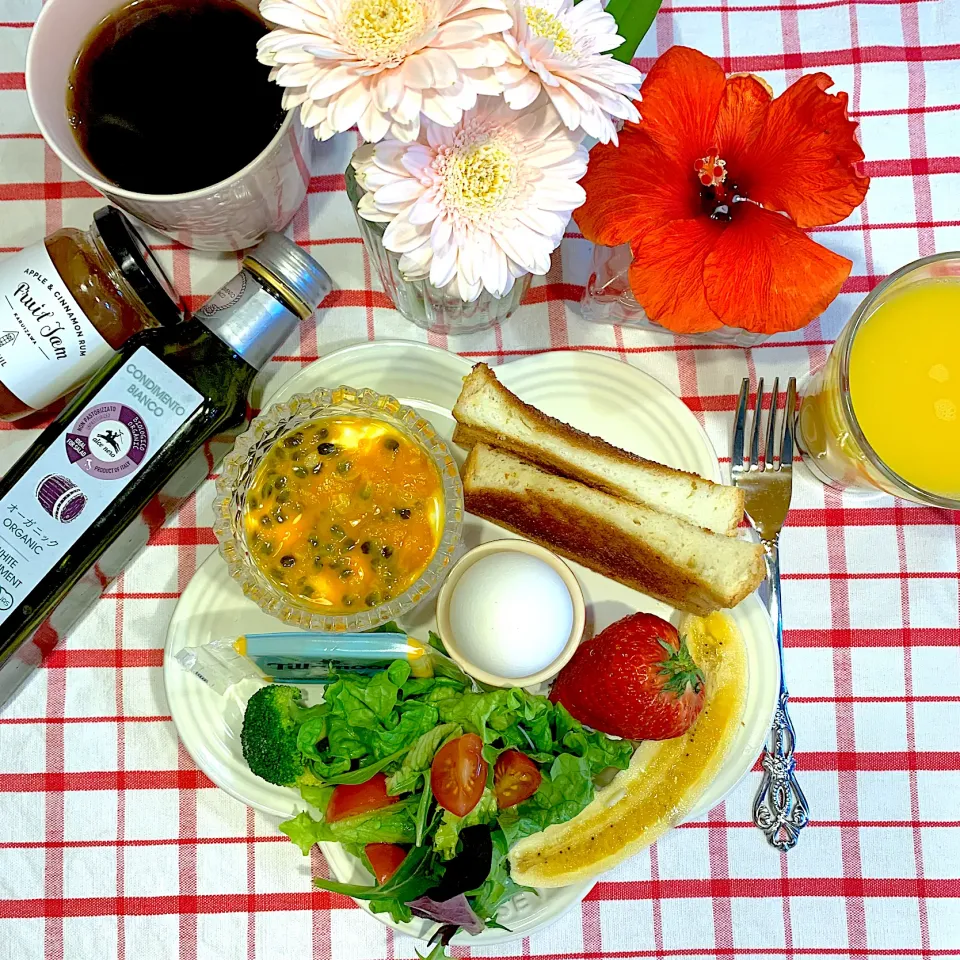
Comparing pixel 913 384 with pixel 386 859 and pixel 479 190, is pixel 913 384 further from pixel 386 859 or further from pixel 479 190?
pixel 386 859

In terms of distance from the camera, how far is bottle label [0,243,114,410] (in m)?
0.80

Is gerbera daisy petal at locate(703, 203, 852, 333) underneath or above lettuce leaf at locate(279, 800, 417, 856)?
above

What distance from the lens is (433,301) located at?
85cm

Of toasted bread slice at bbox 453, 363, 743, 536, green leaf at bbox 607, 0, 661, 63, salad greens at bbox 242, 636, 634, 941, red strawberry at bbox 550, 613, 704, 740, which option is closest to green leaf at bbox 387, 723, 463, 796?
salad greens at bbox 242, 636, 634, 941

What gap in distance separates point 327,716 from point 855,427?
0.53 m

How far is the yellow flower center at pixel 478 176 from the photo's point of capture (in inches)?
23.7

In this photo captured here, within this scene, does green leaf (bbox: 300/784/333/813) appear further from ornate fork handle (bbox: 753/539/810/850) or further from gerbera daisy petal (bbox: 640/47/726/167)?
gerbera daisy petal (bbox: 640/47/726/167)

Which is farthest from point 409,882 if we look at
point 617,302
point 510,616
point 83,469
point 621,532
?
point 617,302

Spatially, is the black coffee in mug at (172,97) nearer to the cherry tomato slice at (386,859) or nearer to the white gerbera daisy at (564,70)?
the white gerbera daisy at (564,70)

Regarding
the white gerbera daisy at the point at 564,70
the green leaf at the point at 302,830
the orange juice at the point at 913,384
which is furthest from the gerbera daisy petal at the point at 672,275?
the green leaf at the point at 302,830

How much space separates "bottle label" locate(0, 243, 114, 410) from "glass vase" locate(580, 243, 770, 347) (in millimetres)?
473

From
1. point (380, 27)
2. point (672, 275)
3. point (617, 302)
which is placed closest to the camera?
point (380, 27)

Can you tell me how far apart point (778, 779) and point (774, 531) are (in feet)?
0.83

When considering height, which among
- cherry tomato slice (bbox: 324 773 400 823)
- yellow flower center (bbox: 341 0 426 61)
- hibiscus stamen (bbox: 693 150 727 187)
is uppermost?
yellow flower center (bbox: 341 0 426 61)
